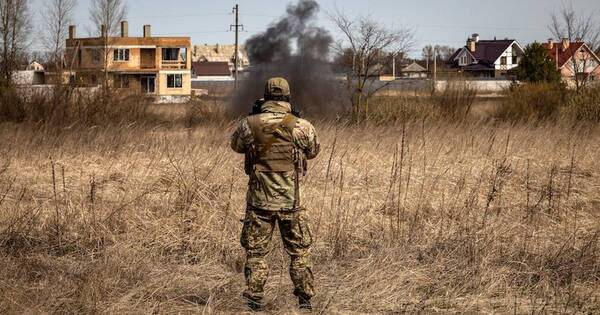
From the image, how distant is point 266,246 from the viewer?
5.07m

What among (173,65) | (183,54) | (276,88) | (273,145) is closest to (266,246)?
(273,145)

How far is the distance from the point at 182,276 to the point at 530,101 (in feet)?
54.0

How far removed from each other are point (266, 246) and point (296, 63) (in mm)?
19646

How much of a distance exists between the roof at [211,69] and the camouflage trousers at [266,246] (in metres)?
76.3

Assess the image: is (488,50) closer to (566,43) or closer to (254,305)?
(566,43)

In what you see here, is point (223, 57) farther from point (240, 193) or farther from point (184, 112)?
point (240, 193)

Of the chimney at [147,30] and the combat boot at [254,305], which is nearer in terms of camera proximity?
the combat boot at [254,305]

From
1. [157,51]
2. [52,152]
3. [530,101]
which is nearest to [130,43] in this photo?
[157,51]

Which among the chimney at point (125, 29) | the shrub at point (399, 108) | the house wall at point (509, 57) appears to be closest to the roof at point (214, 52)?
the chimney at point (125, 29)

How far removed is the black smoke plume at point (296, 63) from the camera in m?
22.5

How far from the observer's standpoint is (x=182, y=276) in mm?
5832

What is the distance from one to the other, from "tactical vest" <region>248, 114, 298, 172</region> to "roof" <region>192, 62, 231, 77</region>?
76.2 metres

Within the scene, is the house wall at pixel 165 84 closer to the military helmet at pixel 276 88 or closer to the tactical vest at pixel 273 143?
the military helmet at pixel 276 88

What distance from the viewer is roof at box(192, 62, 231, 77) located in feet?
268
